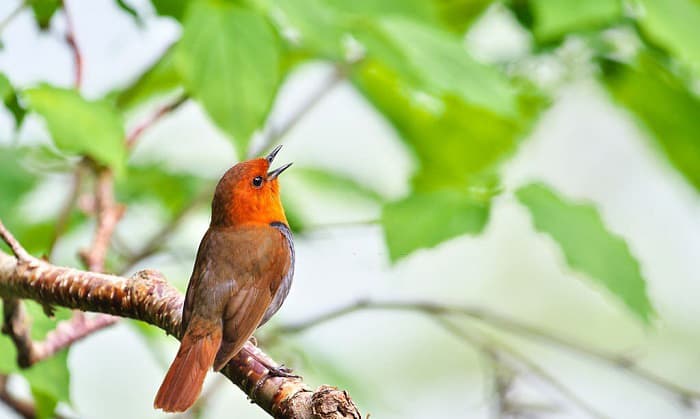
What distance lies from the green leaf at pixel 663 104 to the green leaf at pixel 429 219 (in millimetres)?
1052

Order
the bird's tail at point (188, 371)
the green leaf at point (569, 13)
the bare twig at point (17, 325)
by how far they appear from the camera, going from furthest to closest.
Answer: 1. the green leaf at point (569, 13)
2. the bare twig at point (17, 325)
3. the bird's tail at point (188, 371)

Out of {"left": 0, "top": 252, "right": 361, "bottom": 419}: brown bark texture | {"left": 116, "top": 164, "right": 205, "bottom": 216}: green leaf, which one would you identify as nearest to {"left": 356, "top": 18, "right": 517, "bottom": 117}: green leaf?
{"left": 0, "top": 252, "right": 361, "bottom": 419}: brown bark texture

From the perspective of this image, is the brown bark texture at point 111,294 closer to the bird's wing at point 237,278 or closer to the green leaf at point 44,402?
the bird's wing at point 237,278

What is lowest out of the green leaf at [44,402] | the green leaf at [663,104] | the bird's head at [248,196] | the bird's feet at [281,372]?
the green leaf at [44,402]

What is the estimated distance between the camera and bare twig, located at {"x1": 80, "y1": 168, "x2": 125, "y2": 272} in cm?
282

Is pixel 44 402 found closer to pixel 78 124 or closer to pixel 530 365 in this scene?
pixel 78 124

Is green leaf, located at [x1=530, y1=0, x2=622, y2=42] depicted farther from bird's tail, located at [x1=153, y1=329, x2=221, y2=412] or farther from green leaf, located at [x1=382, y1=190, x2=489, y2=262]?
bird's tail, located at [x1=153, y1=329, x2=221, y2=412]

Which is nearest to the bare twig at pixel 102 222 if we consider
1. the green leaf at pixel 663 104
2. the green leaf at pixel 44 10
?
the green leaf at pixel 44 10

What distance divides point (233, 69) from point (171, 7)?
391 mm

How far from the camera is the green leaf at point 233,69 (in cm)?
290

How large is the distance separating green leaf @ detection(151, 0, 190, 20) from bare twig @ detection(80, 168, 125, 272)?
1.76 ft

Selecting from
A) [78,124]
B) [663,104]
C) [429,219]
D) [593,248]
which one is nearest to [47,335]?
[78,124]

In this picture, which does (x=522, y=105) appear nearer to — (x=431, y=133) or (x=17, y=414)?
(x=431, y=133)

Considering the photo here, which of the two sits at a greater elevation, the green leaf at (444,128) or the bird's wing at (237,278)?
the green leaf at (444,128)
